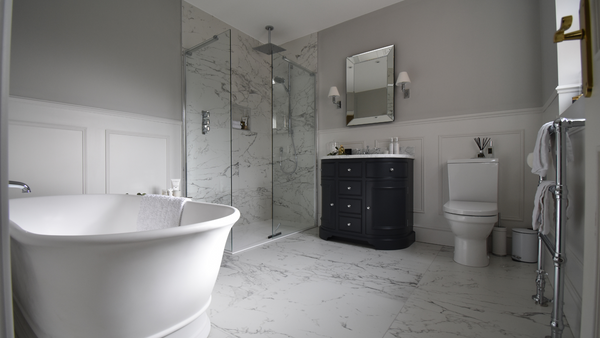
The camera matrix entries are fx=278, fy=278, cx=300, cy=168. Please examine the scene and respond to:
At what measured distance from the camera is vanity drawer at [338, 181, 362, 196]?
2754mm

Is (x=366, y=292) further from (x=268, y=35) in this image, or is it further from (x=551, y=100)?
(x=268, y=35)

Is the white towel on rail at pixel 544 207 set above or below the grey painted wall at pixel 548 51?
below

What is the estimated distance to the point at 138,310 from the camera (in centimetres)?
104

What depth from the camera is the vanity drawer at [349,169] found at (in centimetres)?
275

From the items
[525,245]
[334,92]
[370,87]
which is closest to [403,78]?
[370,87]

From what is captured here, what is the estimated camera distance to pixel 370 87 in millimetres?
3201

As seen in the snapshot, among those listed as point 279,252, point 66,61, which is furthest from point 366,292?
point 66,61

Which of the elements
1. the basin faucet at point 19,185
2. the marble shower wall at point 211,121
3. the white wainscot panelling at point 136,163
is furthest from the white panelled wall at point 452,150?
the basin faucet at point 19,185

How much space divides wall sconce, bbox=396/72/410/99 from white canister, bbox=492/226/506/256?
1.54 m

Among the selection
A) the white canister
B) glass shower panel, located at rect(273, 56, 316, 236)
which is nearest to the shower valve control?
glass shower panel, located at rect(273, 56, 316, 236)

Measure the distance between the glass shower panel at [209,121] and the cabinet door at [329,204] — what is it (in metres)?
1.04

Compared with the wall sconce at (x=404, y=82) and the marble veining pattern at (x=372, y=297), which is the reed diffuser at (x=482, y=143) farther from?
the marble veining pattern at (x=372, y=297)

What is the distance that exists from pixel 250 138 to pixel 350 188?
165cm

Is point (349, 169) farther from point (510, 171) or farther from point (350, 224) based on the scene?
point (510, 171)
